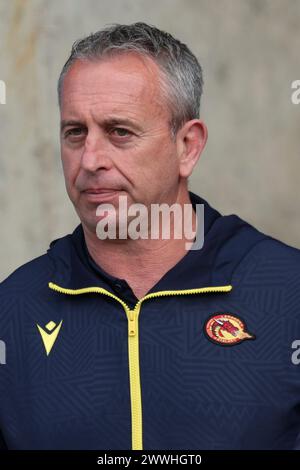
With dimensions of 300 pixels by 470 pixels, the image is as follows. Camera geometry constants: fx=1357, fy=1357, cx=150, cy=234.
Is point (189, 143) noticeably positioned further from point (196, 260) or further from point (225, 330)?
point (225, 330)

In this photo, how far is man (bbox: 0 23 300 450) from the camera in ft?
9.20

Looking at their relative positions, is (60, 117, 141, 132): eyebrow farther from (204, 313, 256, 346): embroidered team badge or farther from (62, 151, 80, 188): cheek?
(204, 313, 256, 346): embroidered team badge

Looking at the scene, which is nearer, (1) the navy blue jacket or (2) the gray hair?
(1) the navy blue jacket

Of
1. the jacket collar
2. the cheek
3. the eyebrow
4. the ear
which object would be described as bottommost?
the jacket collar

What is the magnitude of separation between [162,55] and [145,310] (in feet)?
1.81

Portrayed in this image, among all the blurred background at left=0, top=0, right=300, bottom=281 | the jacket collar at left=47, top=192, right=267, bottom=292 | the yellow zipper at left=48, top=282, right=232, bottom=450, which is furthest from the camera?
the blurred background at left=0, top=0, right=300, bottom=281

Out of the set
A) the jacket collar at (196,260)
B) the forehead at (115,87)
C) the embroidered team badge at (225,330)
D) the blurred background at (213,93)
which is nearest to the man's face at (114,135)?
the forehead at (115,87)

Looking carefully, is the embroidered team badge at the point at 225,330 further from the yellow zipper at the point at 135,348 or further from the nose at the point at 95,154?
the nose at the point at 95,154

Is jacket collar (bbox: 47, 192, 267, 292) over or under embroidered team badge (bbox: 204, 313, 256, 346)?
over

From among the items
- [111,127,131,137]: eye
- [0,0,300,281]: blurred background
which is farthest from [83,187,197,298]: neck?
[0,0,300,281]: blurred background

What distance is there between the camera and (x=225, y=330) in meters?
2.85

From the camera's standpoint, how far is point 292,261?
9.77 ft

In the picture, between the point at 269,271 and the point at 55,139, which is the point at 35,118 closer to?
the point at 55,139

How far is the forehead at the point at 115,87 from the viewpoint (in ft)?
9.30
